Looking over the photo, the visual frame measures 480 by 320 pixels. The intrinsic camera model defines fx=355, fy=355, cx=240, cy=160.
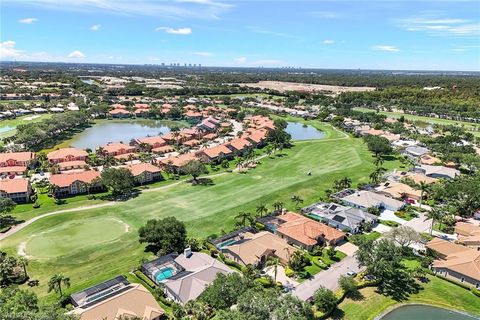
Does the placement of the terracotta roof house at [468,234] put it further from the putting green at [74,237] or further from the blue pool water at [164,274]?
the putting green at [74,237]

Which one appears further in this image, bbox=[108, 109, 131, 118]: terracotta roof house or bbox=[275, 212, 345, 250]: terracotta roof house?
bbox=[108, 109, 131, 118]: terracotta roof house

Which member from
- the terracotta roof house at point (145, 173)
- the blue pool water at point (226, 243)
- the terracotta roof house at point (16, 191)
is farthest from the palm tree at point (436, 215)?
the terracotta roof house at point (16, 191)

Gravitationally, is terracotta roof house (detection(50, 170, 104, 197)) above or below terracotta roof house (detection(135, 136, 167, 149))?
below

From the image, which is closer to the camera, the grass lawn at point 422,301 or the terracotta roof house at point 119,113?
the grass lawn at point 422,301

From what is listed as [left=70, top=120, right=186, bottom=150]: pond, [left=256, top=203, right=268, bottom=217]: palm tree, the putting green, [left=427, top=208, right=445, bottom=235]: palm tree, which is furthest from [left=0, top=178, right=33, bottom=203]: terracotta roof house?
[left=427, top=208, right=445, bottom=235]: palm tree

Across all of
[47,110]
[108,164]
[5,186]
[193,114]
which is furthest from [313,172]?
[47,110]

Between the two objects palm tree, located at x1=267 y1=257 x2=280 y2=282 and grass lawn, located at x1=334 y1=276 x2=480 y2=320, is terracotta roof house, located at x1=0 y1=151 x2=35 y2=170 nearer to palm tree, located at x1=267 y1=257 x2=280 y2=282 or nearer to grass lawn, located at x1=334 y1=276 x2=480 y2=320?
palm tree, located at x1=267 y1=257 x2=280 y2=282
